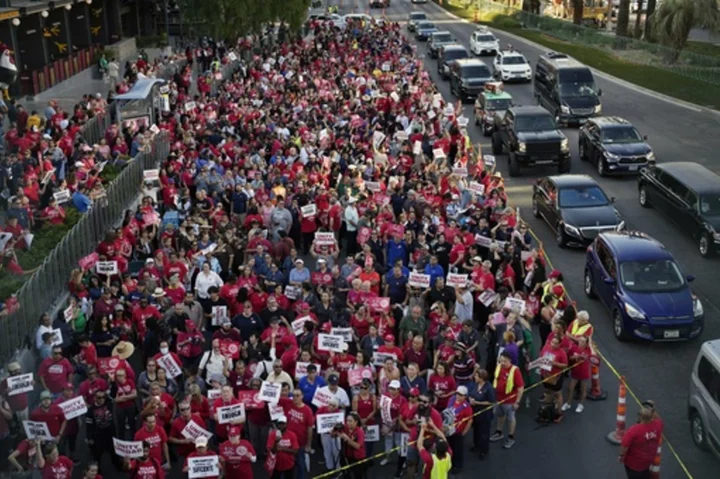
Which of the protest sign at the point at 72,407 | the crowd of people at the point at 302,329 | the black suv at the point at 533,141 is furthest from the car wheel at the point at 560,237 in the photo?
the protest sign at the point at 72,407

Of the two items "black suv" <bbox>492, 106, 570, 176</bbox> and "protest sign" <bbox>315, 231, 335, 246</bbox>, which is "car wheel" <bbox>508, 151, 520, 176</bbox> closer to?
"black suv" <bbox>492, 106, 570, 176</bbox>

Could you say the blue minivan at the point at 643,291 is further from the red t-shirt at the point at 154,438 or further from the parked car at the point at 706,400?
the red t-shirt at the point at 154,438

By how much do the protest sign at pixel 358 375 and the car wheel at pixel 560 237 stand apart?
10.7 meters

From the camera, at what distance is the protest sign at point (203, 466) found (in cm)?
1137

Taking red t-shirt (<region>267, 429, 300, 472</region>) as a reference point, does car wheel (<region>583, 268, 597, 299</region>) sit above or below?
below

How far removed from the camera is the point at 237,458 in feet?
38.6

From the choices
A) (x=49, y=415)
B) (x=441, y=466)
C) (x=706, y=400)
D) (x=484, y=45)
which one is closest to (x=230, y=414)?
(x=49, y=415)

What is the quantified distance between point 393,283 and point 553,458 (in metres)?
4.41

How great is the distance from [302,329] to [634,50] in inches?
1959

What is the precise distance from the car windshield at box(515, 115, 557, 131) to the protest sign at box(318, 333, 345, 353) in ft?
58.4

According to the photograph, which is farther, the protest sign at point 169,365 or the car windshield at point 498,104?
the car windshield at point 498,104

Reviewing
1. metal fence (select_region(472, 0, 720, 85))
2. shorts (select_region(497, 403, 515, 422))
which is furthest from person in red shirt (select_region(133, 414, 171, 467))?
metal fence (select_region(472, 0, 720, 85))

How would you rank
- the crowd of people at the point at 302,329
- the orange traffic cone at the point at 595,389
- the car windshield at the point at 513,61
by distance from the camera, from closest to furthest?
the crowd of people at the point at 302,329 < the orange traffic cone at the point at 595,389 < the car windshield at the point at 513,61

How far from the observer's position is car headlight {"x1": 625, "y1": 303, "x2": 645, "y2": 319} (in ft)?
56.3
